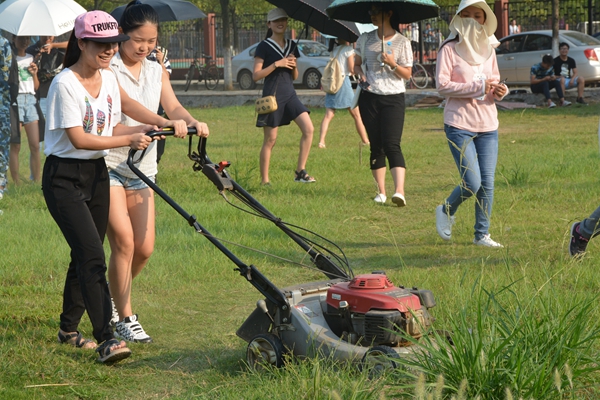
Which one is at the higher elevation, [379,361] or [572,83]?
[572,83]

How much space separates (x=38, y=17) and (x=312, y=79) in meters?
18.9

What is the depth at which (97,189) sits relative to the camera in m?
4.91

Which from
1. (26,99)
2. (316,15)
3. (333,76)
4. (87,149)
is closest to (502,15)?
(333,76)

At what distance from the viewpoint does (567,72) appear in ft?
71.4

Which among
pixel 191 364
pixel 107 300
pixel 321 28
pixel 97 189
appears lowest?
pixel 191 364

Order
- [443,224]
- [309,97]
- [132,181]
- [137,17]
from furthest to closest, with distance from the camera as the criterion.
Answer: [309,97]
[443,224]
[132,181]
[137,17]

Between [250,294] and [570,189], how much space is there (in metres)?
4.94

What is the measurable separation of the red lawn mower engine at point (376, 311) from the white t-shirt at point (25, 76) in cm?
743

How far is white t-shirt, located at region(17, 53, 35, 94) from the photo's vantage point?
1083 cm

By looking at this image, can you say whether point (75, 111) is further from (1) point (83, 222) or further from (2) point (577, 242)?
(2) point (577, 242)

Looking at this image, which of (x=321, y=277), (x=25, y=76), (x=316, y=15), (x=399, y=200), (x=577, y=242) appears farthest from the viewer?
(x=316, y=15)

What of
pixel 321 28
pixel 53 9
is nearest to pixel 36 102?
pixel 53 9

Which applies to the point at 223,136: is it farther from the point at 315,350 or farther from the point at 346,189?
the point at 315,350

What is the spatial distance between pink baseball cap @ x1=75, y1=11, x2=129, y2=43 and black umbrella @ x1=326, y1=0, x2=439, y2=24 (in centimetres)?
472
